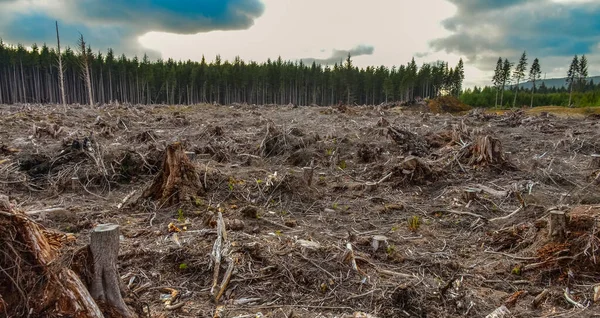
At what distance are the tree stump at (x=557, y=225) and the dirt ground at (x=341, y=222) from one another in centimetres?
6

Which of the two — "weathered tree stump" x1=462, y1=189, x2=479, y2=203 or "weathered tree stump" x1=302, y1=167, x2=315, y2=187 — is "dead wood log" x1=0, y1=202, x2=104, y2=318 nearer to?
"weathered tree stump" x1=302, y1=167, x2=315, y2=187

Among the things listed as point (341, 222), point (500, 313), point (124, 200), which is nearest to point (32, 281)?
point (500, 313)

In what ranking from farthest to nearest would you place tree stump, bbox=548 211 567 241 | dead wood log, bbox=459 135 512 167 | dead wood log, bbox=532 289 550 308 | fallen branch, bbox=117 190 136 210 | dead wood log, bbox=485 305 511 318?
dead wood log, bbox=459 135 512 167
fallen branch, bbox=117 190 136 210
tree stump, bbox=548 211 567 241
dead wood log, bbox=532 289 550 308
dead wood log, bbox=485 305 511 318

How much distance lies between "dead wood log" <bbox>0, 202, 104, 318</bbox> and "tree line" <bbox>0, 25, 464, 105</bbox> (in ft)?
168

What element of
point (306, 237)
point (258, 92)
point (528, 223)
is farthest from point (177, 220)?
Answer: point (258, 92)

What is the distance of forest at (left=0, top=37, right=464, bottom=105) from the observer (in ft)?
162

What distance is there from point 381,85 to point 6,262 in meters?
63.1

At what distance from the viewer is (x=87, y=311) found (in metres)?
2.14

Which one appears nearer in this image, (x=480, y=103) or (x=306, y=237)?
(x=306, y=237)

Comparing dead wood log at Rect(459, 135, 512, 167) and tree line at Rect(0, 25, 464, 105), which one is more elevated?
tree line at Rect(0, 25, 464, 105)

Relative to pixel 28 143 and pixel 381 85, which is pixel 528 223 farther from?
pixel 381 85

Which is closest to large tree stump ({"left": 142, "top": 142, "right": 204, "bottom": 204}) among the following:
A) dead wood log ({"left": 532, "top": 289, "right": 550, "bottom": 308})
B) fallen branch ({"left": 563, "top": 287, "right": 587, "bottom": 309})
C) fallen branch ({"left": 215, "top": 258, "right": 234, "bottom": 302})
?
fallen branch ({"left": 215, "top": 258, "right": 234, "bottom": 302})

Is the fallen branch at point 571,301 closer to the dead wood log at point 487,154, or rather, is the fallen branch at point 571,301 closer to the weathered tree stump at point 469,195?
the weathered tree stump at point 469,195

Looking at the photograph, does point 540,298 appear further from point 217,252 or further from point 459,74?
point 459,74
